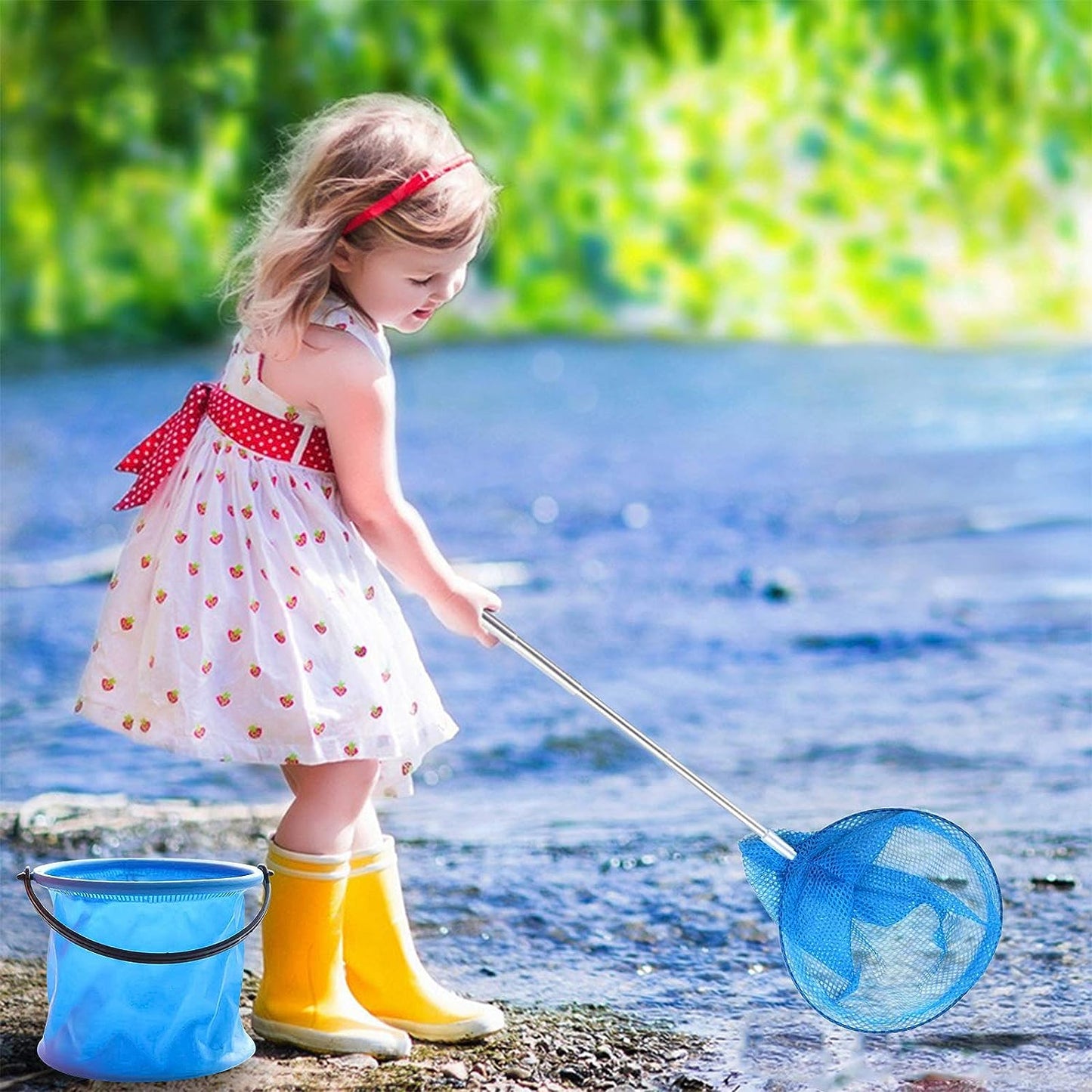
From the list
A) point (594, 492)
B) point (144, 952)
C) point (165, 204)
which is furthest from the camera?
point (165, 204)

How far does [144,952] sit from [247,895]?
679 mm

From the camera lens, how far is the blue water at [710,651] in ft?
6.76

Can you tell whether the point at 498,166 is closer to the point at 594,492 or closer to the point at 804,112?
the point at 804,112

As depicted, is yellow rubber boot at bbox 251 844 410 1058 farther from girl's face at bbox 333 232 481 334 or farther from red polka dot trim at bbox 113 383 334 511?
girl's face at bbox 333 232 481 334

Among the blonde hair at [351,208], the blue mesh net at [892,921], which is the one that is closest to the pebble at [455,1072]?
the blue mesh net at [892,921]

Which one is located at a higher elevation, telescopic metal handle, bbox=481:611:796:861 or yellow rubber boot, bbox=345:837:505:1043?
telescopic metal handle, bbox=481:611:796:861

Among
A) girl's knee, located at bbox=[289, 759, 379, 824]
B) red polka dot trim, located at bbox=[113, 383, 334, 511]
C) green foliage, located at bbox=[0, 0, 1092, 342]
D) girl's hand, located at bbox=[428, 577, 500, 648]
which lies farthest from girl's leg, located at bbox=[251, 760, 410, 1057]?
green foliage, located at bbox=[0, 0, 1092, 342]

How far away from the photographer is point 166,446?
1822 mm

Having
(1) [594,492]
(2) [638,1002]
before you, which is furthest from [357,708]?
(1) [594,492]

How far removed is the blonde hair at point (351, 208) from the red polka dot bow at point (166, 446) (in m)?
0.10

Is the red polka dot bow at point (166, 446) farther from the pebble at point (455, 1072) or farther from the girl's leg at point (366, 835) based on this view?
the pebble at point (455, 1072)

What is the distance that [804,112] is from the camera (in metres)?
8.12

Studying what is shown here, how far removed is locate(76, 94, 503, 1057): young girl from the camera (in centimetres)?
170

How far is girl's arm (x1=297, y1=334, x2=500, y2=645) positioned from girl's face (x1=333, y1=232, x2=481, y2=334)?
6 centimetres
